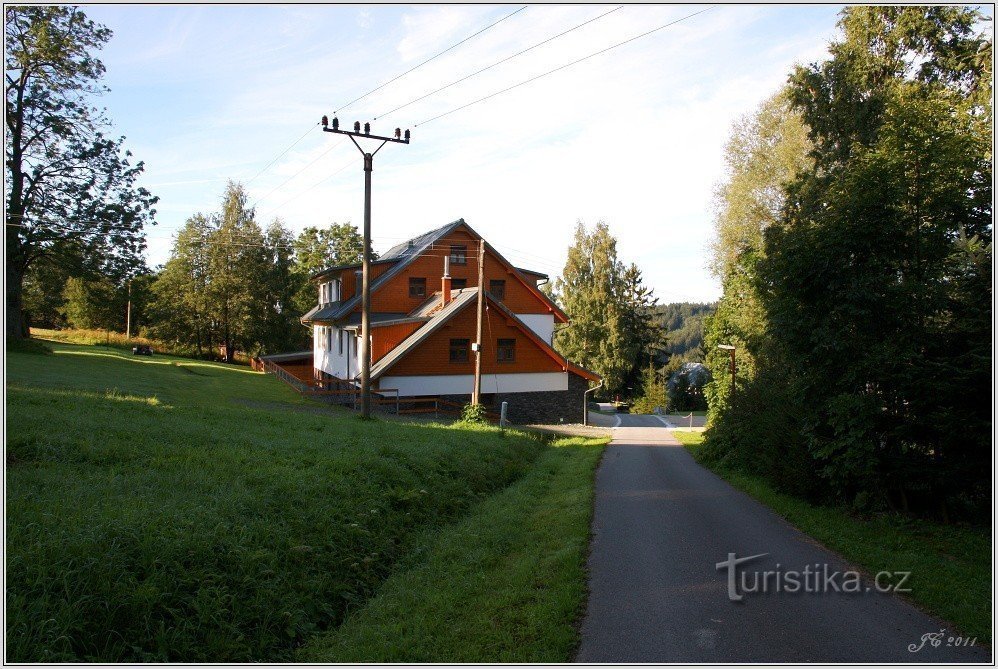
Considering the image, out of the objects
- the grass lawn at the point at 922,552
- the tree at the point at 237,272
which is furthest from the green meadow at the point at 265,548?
the tree at the point at 237,272

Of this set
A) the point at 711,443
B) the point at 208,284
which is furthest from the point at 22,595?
the point at 208,284

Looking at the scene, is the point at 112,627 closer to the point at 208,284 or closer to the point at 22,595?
the point at 22,595

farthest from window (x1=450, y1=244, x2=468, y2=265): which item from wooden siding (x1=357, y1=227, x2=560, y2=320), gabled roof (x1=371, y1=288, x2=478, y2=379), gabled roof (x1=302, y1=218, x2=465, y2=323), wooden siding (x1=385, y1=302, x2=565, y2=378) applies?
wooden siding (x1=385, y1=302, x2=565, y2=378)

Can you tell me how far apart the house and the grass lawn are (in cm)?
2032

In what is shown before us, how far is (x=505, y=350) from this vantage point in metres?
33.0

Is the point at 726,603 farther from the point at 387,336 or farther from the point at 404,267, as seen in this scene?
the point at 404,267

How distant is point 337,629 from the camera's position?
21.9 ft

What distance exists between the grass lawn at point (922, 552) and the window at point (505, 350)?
68.0 ft

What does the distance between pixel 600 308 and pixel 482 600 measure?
172 feet

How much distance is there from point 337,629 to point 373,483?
4.00 m

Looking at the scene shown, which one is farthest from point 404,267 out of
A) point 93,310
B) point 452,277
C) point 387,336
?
point 93,310

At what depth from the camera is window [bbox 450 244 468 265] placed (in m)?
39.3

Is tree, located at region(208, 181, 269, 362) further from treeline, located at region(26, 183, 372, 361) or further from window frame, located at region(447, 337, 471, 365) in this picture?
window frame, located at region(447, 337, 471, 365)

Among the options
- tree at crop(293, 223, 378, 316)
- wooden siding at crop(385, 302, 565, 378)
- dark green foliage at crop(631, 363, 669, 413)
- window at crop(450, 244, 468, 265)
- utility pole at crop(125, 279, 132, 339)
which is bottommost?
dark green foliage at crop(631, 363, 669, 413)
